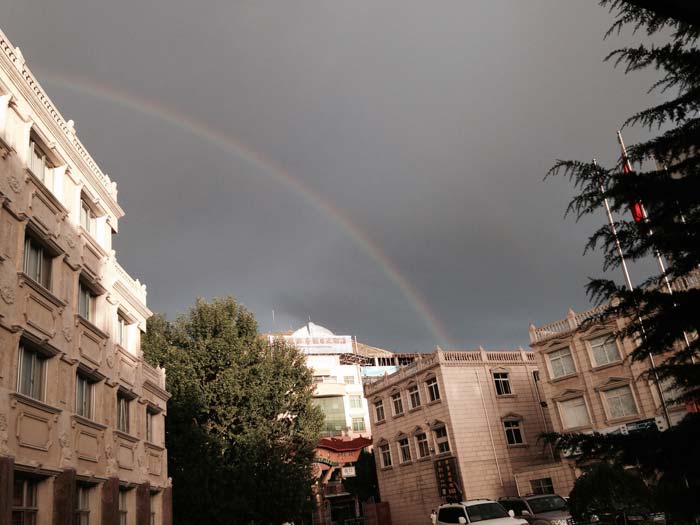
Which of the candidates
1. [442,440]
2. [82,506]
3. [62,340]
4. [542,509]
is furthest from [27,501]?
[442,440]

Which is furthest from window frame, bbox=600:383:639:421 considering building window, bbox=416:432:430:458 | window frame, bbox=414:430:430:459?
building window, bbox=416:432:430:458

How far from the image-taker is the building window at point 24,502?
42.4ft

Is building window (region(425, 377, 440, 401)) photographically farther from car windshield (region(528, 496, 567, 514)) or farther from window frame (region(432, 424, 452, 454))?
car windshield (region(528, 496, 567, 514))

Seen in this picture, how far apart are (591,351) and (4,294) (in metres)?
34.0

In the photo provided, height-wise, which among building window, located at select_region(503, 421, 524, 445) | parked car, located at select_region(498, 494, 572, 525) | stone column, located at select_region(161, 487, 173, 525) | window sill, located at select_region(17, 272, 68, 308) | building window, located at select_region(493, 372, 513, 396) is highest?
building window, located at select_region(493, 372, 513, 396)

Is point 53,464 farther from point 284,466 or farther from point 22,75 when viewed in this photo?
point 284,466

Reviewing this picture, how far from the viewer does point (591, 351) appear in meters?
37.6

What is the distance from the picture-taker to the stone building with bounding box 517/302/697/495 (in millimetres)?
34562

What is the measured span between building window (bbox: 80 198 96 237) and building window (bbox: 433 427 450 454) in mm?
30556

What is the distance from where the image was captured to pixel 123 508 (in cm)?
1998

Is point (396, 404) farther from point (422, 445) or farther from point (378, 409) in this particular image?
point (422, 445)

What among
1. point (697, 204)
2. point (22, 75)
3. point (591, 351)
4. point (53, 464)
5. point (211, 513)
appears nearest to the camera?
point (697, 204)

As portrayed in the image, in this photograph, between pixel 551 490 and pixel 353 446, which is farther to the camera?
pixel 353 446

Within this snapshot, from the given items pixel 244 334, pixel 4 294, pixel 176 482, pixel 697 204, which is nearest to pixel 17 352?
pixel 4 294
